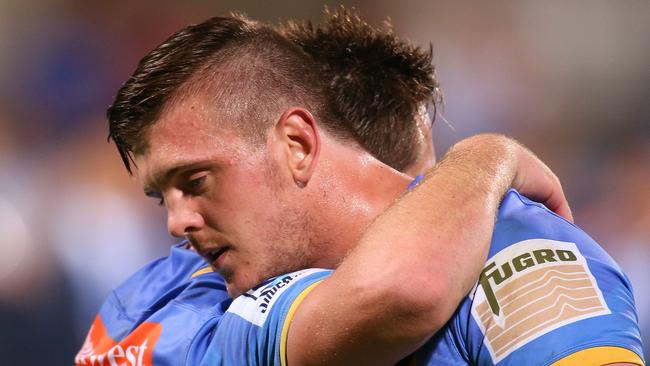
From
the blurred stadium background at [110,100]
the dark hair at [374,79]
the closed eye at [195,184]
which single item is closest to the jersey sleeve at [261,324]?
the closed eye at [195,184]

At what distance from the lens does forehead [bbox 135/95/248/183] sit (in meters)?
1.82

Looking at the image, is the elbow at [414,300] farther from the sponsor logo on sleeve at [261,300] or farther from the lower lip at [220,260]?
the lower lip at [220,260]

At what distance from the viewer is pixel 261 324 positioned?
1.52 m

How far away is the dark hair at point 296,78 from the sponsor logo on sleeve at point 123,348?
0.41 meters

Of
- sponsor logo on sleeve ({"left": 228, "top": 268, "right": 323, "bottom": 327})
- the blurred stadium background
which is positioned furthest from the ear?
the blurred stadium background

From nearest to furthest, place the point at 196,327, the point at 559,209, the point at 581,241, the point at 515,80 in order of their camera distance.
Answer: the point at 581,241
the point at 196,327
the point at 559,209
the point at 515,80

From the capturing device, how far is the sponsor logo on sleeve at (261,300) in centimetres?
155

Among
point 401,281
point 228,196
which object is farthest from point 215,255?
point 401,281

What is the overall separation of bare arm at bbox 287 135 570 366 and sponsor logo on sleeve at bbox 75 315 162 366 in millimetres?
628

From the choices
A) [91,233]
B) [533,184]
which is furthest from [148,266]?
[91,233]

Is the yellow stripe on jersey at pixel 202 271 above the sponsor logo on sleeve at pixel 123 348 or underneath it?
above

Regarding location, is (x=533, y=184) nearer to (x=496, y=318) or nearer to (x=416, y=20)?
(x=496, y=318)

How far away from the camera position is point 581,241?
1.60m

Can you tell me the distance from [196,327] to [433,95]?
99 cm
